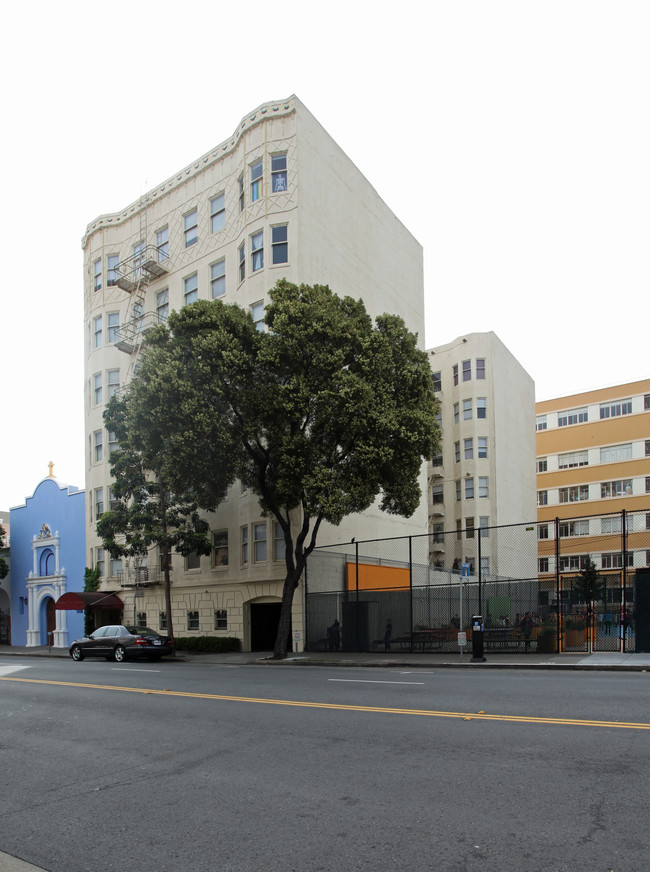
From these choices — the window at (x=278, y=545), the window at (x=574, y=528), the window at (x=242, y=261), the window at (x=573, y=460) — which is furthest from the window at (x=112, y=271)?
the window at (x=573, y=460)

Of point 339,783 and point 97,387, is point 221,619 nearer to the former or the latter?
point 97,387

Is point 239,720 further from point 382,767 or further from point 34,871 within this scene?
point 34,871

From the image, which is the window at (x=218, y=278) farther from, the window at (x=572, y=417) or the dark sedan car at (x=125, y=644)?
the window at (x=572, y=417)

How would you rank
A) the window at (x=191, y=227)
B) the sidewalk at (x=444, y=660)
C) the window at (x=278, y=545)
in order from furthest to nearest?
the window at (x=191, y=227) < the window at (x=278, y=545) < the sidewalk at (x=444, y=660)

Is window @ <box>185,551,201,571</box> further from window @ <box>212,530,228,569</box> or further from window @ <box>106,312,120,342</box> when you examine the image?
window @ <box>106,312,120,342</box>

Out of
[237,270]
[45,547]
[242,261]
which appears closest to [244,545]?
[237,270]

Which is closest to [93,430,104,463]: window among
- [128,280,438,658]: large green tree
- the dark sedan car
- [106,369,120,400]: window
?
[106,369,120,400]: window

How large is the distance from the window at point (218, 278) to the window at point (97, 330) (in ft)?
32.3

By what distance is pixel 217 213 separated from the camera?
118ft

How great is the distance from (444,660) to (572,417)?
53797 millimetres

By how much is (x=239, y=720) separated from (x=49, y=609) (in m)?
38.1

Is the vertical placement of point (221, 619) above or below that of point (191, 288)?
below

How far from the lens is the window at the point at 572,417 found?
69.9m

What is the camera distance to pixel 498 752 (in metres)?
7.50
